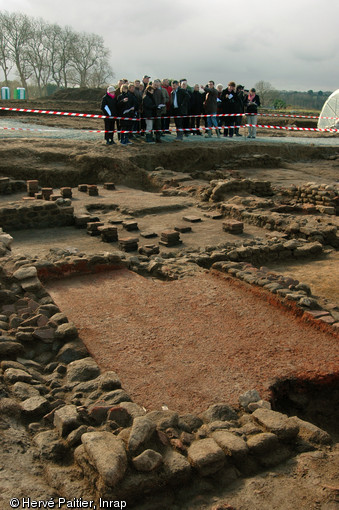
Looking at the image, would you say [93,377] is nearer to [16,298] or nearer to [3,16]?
[16,298]

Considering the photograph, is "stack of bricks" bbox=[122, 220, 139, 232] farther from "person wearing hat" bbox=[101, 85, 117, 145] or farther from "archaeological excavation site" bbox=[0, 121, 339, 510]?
"person wearing hat" bbox=[101, 85, 117, 145]

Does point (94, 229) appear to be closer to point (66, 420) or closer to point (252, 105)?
point (66, 420)

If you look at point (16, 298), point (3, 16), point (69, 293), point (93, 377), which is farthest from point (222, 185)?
point (3, 16)

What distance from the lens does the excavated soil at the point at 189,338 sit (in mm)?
4164

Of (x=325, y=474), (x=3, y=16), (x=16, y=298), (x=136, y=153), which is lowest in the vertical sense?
(x=325, y=474)

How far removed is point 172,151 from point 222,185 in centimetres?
446

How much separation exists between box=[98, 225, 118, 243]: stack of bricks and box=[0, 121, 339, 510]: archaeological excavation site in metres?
0.03

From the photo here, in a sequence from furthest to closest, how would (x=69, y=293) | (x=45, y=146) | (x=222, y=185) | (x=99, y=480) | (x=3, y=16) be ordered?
(x=3, y=16)
(x=45, y=146)
(x=222, y=185)
(x=69, y=293)
(x=99, y=480)

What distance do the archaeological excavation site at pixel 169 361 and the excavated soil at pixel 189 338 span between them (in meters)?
0.02

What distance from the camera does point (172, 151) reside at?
15.8 metres

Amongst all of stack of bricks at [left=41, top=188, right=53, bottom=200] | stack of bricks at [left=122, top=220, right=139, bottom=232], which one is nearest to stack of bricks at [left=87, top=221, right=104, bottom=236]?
stack of bricks at [left=122, top=220, right=139, bottom=232]

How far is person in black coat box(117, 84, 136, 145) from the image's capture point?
1527 cm

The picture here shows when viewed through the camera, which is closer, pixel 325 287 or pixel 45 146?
pixel 325 287

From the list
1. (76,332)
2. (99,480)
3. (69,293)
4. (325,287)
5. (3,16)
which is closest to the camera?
(99,480)
